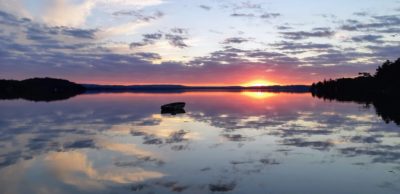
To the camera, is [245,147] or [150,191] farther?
[245,147]

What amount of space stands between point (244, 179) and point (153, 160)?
24.1 ft

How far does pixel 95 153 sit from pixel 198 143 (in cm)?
867

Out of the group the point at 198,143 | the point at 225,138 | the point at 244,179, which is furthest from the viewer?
the point at 225,138

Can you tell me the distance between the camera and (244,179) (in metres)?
19.5

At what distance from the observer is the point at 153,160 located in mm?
24688

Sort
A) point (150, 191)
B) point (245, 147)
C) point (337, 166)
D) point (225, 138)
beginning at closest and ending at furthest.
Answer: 1. point (150, 191)
2. point (337, 166)
3. point (245, 147)
4. point (225, 138)

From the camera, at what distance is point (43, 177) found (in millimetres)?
20344

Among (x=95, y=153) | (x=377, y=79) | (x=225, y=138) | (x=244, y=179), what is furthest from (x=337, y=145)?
(x=377, y=79)

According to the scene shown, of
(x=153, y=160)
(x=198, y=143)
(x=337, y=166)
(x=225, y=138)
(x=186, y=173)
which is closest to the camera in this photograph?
(x=186, y=173)

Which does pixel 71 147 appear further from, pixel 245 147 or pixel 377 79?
pixel 377 79

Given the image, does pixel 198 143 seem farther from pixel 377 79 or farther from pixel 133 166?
pixel 377 79

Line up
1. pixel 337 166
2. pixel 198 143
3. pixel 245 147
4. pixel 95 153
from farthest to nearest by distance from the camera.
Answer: pixel 198 143
pixel 245 147
pixel 95 153
pixel 337 166

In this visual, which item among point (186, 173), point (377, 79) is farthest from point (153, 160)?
point (377, 79)

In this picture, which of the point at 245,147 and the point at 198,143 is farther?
the point at 198,143
